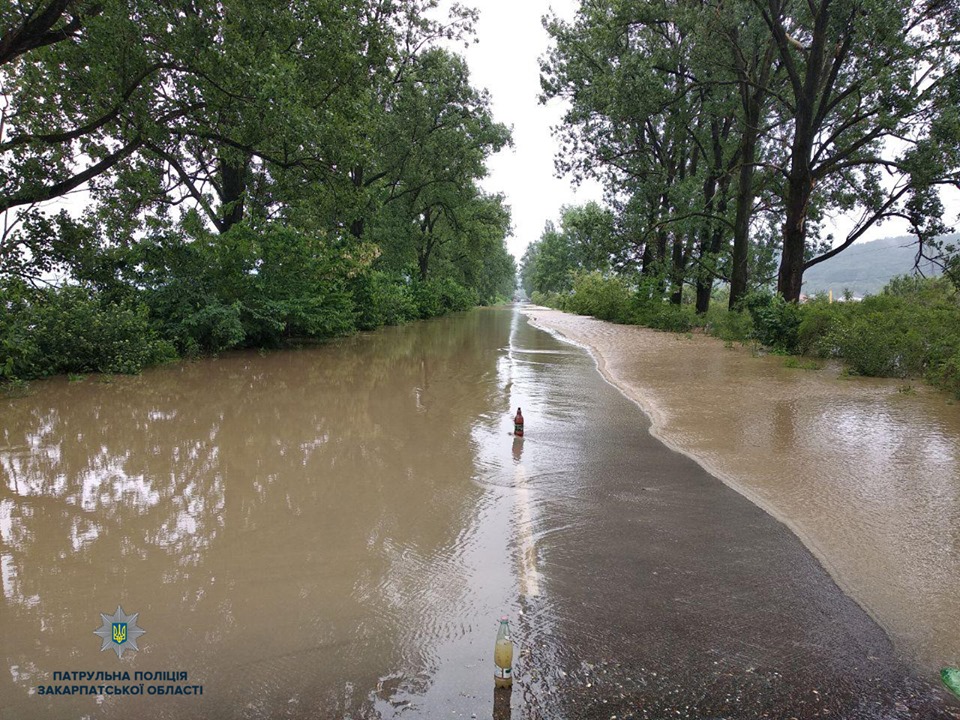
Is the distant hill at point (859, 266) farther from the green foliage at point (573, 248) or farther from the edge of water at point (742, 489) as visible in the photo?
the edge of water at point (742, 489)

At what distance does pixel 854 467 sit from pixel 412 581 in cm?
528

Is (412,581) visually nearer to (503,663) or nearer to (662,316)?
(503,663)

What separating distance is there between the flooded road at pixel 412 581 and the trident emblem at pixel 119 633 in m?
0.09

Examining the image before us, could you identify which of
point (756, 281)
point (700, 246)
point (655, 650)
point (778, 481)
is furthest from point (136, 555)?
point (700, 246)

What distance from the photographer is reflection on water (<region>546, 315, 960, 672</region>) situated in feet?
12.3

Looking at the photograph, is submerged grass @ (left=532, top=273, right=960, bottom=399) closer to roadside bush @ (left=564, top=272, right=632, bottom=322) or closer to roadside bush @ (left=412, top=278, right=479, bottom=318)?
roadside bush @ (left=564, top=272, right=632, bottom=322)

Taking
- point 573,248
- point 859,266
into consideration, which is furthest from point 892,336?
point 859,266

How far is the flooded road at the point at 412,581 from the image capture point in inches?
109

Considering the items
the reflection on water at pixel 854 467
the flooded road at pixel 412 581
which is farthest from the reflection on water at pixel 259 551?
the reflection on water at pixel 854 467

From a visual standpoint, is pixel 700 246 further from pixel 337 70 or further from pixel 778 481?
pixel 778 481

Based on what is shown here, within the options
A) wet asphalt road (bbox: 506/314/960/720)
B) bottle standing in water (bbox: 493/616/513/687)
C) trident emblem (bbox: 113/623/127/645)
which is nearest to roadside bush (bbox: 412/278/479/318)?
wet asphalt road (bbox: 506/314/960/720)

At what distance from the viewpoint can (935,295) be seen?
669 inches

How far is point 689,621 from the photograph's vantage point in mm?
3379

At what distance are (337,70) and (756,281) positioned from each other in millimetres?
22939
